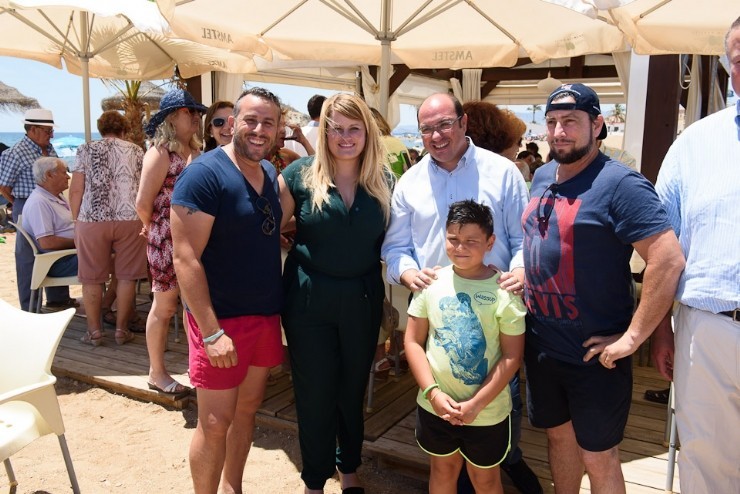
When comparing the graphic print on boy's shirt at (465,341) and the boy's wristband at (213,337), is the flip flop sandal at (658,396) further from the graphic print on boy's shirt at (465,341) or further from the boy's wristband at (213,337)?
the boy's wristband at (213,337)

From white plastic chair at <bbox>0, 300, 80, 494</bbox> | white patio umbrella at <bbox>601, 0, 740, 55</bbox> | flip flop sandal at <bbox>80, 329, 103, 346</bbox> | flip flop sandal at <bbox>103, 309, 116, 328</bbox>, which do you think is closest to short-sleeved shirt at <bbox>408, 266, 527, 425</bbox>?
white plastic chair at <bbox>0, 300, 80, 494</bbox>

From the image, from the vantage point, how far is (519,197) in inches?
96.8

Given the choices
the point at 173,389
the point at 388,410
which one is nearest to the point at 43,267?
the point at 173,389

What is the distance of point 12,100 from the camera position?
2370cm

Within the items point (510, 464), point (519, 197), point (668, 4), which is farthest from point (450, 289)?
point (668, 4)

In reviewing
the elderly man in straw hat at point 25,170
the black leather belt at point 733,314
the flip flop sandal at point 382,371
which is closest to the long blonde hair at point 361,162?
the black leather belt at point 733,314

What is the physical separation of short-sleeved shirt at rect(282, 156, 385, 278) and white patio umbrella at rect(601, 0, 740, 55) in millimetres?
2364

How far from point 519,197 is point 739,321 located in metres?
0.93

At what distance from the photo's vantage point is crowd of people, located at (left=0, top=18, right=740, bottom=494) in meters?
1.95

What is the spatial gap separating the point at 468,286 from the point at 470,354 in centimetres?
25

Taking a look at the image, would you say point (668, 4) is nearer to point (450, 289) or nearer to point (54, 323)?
point (450, 289)

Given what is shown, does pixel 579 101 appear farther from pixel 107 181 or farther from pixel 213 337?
pixel 107 181

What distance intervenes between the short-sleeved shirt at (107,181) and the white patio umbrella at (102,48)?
1447 millimetres

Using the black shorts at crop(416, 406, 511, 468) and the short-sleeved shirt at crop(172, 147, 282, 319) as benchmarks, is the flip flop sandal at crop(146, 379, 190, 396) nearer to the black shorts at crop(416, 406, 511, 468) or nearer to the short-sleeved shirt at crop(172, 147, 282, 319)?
the short-sleeved shirt at crop(172, 147, 282, 319)
